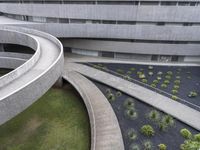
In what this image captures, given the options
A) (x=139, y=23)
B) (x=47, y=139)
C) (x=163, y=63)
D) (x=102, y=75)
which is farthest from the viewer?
(x=163, y=63)

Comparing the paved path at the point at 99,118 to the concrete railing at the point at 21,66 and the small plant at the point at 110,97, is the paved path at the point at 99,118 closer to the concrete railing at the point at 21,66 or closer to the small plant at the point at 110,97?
the small plant at the point at 110,97

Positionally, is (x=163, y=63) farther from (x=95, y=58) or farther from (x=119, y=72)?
(x=95, y=58)

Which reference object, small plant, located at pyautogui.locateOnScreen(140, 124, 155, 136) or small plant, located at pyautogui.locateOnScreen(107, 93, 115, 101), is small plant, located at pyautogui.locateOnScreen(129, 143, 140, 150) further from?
small plant, located at pyautogui.locateOnScreen(107, 93, 115, 101)

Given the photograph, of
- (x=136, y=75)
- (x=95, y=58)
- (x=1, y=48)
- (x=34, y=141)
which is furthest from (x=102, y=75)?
(x=1, y=48)

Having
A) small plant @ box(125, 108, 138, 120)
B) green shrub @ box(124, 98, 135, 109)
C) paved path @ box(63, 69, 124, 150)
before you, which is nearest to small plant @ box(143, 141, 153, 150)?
paved path @ box(63, 69, 124, 150)

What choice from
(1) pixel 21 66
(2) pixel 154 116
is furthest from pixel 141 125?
(1) pixel 21 66

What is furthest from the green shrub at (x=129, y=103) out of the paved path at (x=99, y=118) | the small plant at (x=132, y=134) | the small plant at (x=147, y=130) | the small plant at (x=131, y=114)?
the small plant at (x=132, y=134)
